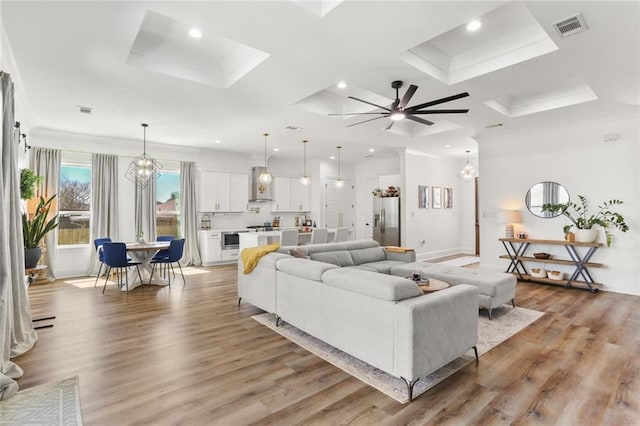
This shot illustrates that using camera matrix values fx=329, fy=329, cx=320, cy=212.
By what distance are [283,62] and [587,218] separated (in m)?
5.78

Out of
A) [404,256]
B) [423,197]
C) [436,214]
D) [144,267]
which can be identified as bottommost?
[144,267]

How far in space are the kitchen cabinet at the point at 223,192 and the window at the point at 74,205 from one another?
2.36 meters

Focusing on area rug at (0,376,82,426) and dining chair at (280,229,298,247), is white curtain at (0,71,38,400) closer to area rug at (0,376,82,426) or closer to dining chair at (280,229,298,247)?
area rug at (0,376,82,426)

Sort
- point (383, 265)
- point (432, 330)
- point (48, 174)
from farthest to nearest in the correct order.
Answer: point (48, 174) → point (383, 265) → point (432, 330)

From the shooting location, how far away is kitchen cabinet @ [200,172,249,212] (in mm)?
8266

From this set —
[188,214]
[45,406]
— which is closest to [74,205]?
[188,214]

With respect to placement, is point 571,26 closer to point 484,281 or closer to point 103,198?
point 484,281

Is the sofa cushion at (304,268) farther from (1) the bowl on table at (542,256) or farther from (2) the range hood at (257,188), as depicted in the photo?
(2) the range hood at (257,188)

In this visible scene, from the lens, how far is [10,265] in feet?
9.86

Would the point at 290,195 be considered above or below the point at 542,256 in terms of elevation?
above

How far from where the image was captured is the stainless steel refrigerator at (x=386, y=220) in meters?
8.90

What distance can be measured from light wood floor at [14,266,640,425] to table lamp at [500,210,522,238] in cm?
241

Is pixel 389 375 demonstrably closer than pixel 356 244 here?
Yes

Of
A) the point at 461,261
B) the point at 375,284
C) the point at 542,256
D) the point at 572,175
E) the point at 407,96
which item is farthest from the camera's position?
the point at 461,261
